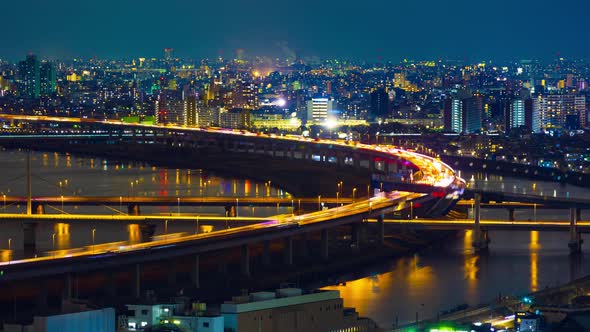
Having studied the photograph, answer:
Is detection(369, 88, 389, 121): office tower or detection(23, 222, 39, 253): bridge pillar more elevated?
detection(369, 88, 389, 121): office tower

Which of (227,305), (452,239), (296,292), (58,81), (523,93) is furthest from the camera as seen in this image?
(58,81)

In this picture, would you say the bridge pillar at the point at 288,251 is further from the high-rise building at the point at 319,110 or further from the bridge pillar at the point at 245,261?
the high-rise building at the point at 319,110

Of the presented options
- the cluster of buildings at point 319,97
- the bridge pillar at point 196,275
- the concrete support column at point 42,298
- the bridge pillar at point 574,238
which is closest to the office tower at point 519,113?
the cluster of buildings at point 319,97

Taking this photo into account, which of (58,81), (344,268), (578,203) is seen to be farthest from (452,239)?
(58,81)

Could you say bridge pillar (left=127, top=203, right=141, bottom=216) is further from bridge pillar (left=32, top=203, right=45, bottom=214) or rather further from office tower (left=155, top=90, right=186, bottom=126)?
office tower (left=155, top=90, right=186, bottom=126)

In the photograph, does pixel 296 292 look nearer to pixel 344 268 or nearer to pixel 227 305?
pixel 227 305

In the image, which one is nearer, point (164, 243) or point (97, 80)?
point (164, 243)

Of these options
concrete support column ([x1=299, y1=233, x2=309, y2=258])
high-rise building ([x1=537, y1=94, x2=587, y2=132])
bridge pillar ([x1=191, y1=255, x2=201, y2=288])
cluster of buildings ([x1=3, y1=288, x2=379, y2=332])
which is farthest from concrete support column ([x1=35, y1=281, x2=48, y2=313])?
high-rise building ([x1=537, y1=94, x2=587, y2=132])
